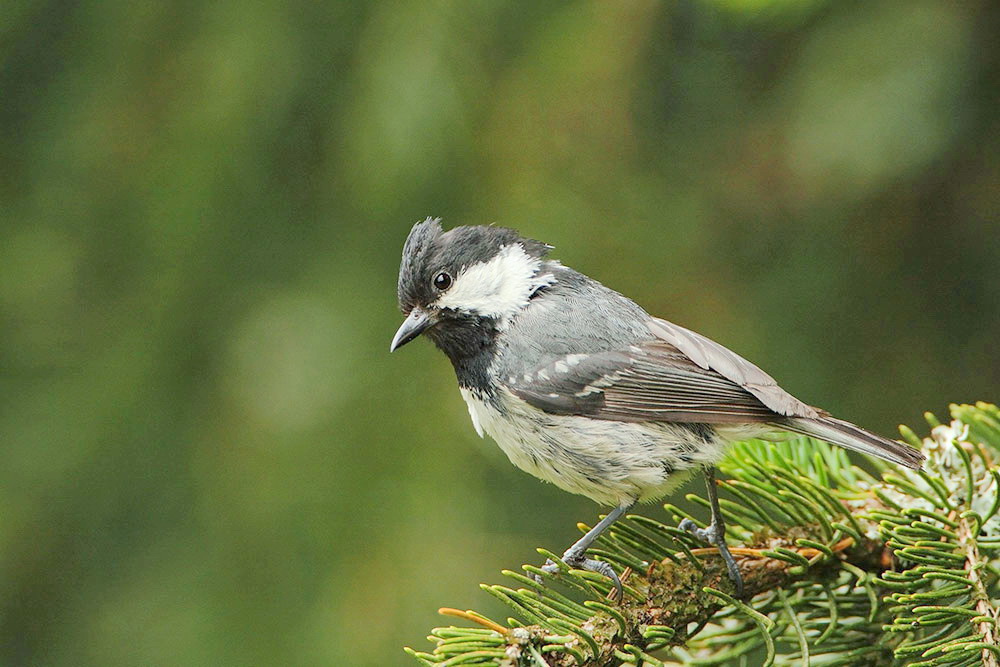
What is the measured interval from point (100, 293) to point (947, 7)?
244 cm

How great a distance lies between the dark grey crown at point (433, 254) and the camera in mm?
2289

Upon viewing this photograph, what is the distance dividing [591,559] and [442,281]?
79 cm

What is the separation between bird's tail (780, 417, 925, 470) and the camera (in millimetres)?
1705

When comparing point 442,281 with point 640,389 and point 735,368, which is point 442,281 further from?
point 735,368

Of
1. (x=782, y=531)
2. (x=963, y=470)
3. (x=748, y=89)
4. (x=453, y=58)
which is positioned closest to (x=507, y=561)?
(x=782, y=531)

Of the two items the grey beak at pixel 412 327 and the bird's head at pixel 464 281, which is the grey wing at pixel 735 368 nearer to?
the bird's head at pixel 464 281

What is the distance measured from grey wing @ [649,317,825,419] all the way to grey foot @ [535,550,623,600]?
1.55 ft

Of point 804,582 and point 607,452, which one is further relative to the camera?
point 607,452

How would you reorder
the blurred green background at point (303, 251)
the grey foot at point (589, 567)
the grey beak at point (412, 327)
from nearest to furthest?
the grey foot at point (589, 567) → the grey beak at point (412, 327) → the blurred green background at point (303, 251)

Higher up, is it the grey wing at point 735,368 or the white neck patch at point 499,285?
the white neck patch at point 499,285

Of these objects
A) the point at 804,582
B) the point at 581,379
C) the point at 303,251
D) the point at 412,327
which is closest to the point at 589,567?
the point at 804,582

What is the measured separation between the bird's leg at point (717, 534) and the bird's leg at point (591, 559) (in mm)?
140

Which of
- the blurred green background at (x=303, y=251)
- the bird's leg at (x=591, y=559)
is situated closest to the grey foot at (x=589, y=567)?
the bird's leg at (x=591, y=559)

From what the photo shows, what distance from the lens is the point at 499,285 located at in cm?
237
